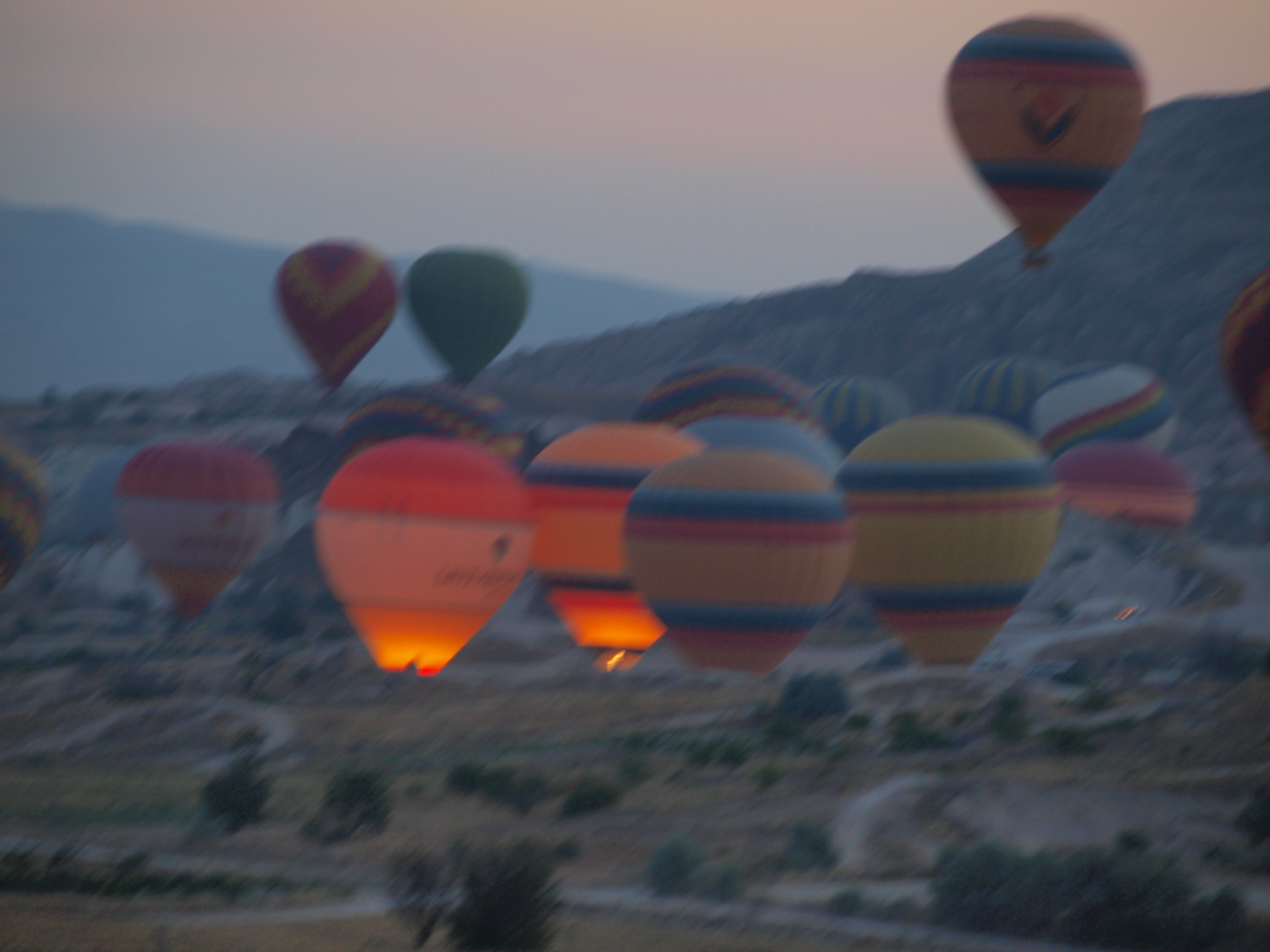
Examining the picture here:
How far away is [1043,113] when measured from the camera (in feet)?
114

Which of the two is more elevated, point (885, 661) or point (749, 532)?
point (749, 532)

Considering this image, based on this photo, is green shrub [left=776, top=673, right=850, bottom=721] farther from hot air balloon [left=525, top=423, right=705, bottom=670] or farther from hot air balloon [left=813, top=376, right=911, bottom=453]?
hot air balloon [left=813, top=376, right=911, bottom=453]

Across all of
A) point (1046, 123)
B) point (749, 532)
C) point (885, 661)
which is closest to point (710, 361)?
point (885, 661)

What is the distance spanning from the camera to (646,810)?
25719mm

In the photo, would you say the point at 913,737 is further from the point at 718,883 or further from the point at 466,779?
the point at 718,883

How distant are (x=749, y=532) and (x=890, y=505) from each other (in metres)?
2.86

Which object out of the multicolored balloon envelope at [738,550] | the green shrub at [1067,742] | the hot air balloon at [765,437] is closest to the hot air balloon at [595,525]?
the multicolored balloon envelope at [738,550]

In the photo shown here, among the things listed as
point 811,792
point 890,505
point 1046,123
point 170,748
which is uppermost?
point 1046,123

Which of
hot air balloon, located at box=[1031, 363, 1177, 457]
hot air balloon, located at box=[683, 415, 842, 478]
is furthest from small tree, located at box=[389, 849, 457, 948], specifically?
hot air balloon, located at box=[1031, 363, 1177, 457]

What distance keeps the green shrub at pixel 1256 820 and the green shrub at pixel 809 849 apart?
5114 millimetres

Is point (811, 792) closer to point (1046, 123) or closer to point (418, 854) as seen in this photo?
point (418, 854)

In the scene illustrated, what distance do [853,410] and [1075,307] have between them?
37.4m

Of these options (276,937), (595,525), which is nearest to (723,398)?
(595,525)

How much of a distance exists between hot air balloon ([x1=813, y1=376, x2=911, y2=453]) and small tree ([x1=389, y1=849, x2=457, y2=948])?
38.9 m
